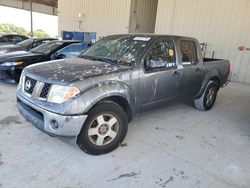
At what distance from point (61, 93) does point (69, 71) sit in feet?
1.31

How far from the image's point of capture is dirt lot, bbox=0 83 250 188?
2.25 metres

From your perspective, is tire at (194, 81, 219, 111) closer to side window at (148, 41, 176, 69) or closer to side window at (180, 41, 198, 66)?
side window at (180, 41, 198, 66)

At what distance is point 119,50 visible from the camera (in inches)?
131

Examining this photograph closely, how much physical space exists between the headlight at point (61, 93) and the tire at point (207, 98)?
9.95 ft

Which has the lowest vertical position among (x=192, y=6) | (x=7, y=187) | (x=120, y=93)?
(x=7, y=187)

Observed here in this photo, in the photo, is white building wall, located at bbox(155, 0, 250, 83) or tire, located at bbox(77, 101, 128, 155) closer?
tire, located at bbox(77, 101, 128, 155)

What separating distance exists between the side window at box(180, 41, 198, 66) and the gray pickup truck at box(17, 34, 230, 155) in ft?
0.06

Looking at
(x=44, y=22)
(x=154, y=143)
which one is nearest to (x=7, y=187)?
(x=154, y=143)

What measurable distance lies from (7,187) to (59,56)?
4.66m

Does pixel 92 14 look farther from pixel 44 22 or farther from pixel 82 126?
pixel 44 22

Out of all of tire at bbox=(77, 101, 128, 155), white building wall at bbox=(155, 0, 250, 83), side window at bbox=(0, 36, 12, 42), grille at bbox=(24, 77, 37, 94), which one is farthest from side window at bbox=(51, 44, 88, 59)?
side window at bbox=(0, 36, 12, 42)

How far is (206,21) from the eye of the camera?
28.2 ft

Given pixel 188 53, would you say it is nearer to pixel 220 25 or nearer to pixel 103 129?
pixel 103 129

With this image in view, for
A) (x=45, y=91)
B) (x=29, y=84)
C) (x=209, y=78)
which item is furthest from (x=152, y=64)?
(x=209, y=78)
